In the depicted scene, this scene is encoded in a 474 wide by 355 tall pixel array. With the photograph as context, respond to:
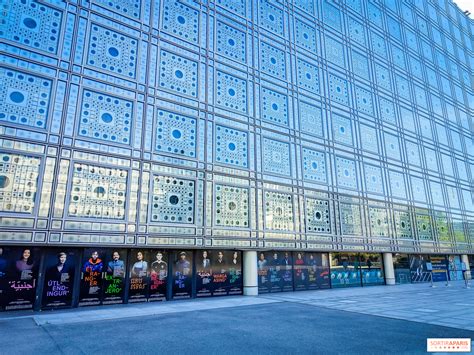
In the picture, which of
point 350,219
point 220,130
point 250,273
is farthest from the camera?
point 350,219

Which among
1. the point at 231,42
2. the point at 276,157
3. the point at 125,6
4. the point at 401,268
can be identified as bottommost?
the point at 401,268

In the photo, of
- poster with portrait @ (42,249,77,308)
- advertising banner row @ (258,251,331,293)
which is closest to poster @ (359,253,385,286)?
advertising banner row @ (258,251,331,293)

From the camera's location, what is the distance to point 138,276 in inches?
563

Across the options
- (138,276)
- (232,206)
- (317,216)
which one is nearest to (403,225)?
(317,216)

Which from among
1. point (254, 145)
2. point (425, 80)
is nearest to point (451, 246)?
point (425, 80)

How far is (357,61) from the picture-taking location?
27531 millimetres

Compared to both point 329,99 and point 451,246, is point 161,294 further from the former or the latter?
point 451,246

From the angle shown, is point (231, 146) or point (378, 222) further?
point (378, 222)

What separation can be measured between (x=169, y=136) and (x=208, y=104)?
311 centimetres

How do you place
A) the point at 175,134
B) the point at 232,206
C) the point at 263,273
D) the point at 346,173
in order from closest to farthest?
the point at 175,134, the point at 232,206, the point at 263,273, the point at 346,173

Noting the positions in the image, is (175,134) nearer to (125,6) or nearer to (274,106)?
(125,6)

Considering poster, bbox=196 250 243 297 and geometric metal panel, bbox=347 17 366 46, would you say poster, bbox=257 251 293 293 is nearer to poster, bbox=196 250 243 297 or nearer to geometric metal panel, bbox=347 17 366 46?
poster, bbox=196 250 243 297

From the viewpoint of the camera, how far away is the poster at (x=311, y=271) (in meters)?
19.9

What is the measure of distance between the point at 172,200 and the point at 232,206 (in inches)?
132
